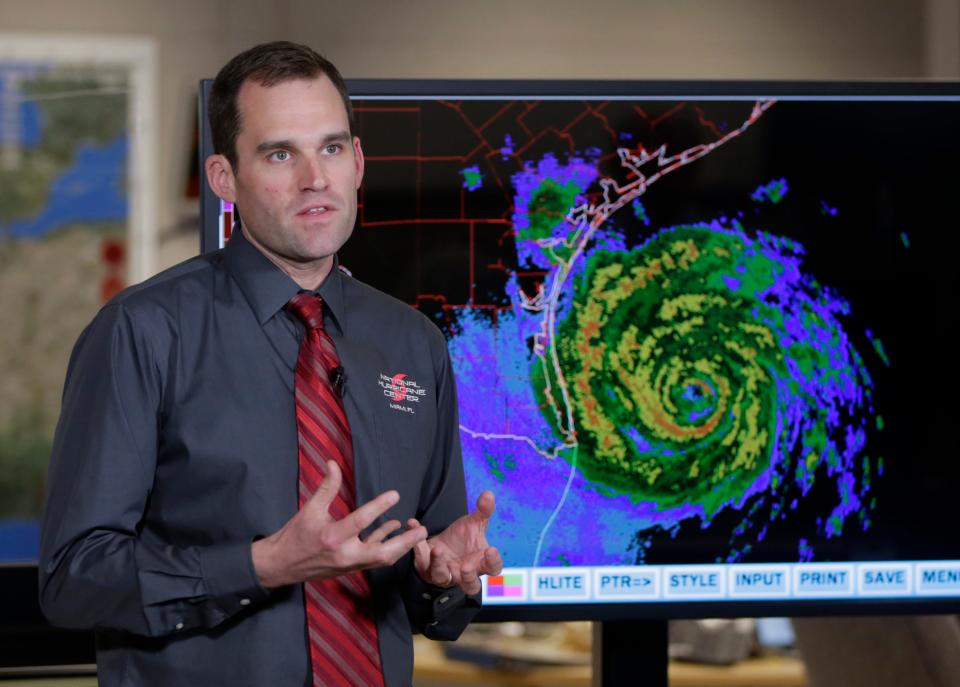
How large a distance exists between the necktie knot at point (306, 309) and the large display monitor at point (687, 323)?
0.40 metres

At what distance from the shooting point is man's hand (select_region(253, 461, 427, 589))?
1.14 meters

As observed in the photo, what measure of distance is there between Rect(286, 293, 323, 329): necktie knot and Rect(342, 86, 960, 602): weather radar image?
39 centimetres

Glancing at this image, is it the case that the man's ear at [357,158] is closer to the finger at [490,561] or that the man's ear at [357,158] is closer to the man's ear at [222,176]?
the man's ear at [222,176]

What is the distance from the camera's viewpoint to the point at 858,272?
73.9 inches

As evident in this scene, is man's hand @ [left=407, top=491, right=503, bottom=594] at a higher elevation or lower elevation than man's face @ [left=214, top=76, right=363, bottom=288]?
lower

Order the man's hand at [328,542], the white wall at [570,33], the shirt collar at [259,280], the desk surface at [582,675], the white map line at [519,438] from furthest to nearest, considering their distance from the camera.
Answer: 1. the white wall at [570,33]
2. the desk surface at [582,675]
3. the white map line at [519,438]
4. the shirt collar at [259,280]
5. the man's hand at [328,542]

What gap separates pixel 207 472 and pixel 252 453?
56mm

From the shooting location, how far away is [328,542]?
Result: 3.73ft

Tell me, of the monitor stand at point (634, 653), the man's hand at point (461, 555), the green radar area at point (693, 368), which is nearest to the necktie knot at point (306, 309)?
the man's hand at point (461, 555)

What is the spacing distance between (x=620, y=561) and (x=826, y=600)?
341mm

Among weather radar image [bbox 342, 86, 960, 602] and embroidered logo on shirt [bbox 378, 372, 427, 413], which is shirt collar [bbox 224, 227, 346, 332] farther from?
weather radar image [bbox 342, 86, 960, 602]

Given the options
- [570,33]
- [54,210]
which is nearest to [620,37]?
[570,33]

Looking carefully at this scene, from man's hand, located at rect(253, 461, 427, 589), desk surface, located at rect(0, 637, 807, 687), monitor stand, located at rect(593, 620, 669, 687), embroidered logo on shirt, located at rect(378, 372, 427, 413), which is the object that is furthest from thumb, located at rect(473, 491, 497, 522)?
desk surface, located at rect(0, 637, 807, 687)

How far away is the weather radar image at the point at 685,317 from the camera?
183 cm
